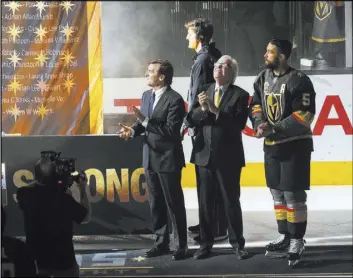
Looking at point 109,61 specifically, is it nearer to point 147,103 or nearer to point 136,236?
point 147,103

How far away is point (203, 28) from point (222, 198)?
0.83 meters

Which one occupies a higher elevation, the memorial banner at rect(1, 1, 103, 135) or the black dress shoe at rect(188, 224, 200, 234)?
the memorial banner at rect(1, 1, 103, 135)

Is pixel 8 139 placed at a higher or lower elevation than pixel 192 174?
higher

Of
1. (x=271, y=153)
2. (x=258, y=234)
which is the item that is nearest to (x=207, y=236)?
(x=258, y=234)

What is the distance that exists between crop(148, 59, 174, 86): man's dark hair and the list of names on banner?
40cm

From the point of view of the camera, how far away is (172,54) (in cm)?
305

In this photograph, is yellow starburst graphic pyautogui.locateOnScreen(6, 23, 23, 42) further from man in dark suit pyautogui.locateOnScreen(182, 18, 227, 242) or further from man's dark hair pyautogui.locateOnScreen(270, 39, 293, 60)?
man's dark hair pyautogui.locateOnScreen(270, 39, 293, 60)

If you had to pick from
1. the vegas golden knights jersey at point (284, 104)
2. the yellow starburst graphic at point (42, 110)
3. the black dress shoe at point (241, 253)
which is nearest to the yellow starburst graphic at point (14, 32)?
the yellow starburst graphic at point (42, 110)

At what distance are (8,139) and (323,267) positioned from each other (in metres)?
1.64

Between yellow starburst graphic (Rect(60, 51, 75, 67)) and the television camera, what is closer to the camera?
the television camera

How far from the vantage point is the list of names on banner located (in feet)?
9.73

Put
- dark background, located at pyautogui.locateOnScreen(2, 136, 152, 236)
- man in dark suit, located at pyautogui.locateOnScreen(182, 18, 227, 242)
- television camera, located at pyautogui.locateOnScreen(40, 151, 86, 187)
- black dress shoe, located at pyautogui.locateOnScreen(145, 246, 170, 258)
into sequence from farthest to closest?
black dress shoe, located at pyautogui.locateOnScreen(145, 246, 170, 258)
man in dark suit, located at pyautogui.locateOnScreen(182, 18, 227, 242)
dark background, located at pyautogui.locateOnScreen(2, 136, 152, 236)
television camera, located at pyautogui.locateOnScreen(40, 151, 86, 187)

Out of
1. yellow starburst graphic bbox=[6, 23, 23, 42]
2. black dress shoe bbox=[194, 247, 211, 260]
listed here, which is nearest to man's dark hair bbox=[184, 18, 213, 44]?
yellow starburst graphic bbox=[6, 23, 23, 42]

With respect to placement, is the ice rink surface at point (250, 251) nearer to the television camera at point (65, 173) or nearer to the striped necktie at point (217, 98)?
the striped necktie at point (217, 98)
